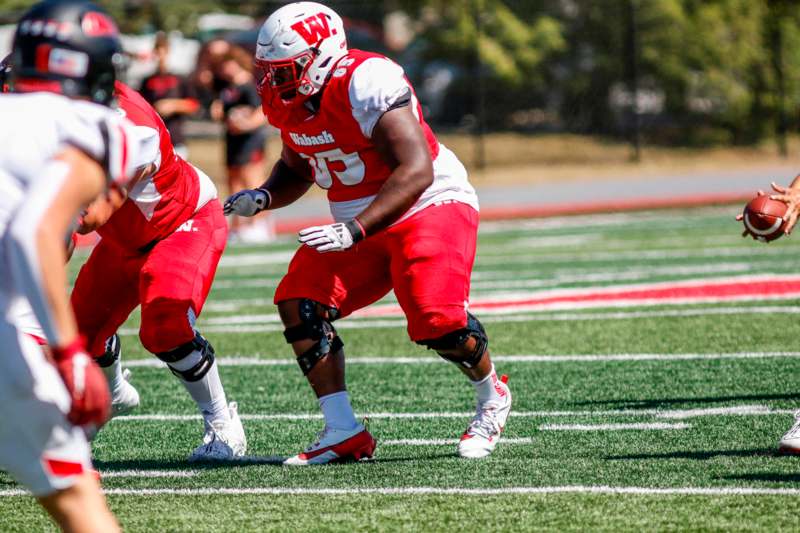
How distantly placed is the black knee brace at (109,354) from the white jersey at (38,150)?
2.45 meters

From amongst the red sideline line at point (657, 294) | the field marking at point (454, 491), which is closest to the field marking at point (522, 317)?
the red sideline line at point (657, 294)

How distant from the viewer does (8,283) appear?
3.14 metres

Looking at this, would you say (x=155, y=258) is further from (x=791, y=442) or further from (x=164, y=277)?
(x=791, y=442)

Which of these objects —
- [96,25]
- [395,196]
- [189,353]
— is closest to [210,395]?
[189,353]

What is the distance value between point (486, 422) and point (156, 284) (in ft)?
4.44

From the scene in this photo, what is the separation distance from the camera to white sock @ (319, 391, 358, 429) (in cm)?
520

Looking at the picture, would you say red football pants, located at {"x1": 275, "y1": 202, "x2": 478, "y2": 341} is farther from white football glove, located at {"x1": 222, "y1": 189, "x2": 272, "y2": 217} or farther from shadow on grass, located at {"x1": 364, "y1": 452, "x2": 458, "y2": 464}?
shadow on grass, located at {"x1": 364, "y1": 452, "x2": 458, "y2": 464}

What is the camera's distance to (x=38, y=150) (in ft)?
10.2

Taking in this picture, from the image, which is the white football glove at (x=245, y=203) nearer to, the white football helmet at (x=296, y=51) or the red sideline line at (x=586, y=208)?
the white football helmet at (x=296, y=51)

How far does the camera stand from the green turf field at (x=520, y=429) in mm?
4316

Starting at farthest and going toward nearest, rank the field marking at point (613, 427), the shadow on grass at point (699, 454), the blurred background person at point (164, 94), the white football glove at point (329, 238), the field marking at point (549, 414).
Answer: the blurred background person at point (164, 94) < the field marking at point (549, 414) < the field marking at point (613, 427) < the shadow on grass at point (699, 454) < the white football glove at point (329, 238)

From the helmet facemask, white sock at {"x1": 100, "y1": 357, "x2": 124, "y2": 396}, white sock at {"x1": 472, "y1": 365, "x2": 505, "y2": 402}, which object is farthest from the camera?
white sock at {"x1": 100, "y1": 357, "x2": 124, "y2": 396}

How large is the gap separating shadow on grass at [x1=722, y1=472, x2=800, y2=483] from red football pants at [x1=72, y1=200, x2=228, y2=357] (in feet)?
6.77

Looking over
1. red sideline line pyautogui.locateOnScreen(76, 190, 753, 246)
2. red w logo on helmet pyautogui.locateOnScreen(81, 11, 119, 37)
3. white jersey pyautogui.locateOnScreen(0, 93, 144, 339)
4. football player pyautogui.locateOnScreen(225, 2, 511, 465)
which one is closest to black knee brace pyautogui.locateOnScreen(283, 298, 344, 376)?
football player pyautogui.locateOnScreen(225, 2, 511, 465)
